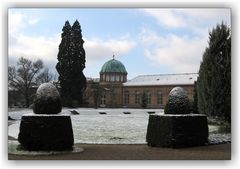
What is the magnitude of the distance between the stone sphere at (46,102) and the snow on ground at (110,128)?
76cm

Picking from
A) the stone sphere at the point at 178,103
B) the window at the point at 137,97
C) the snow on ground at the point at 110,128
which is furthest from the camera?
the window at the point at 137,97

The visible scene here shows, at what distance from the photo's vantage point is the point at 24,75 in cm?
1450

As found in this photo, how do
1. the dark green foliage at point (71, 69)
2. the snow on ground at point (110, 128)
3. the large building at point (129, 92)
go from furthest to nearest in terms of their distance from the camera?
the large building at point (129, 92) < the snow on ground at point (110, 128) < the dark green foliage at point (71, 69)

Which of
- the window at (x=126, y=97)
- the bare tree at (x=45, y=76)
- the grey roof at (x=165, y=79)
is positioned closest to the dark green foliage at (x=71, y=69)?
the bare tree at (x=45, y=76)

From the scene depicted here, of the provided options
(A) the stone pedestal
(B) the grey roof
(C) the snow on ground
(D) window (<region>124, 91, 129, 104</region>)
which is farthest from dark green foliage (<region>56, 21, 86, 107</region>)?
(A) the stone pedestal

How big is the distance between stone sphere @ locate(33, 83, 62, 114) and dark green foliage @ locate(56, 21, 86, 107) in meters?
1.81

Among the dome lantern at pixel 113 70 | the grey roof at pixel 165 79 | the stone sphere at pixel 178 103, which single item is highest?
the dome lantern at pixel 113 70

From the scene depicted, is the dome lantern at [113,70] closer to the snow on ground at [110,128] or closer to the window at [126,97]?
the window at [126,97]

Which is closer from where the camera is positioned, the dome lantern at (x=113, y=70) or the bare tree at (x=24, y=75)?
the bare tree at (x=24, y=75)

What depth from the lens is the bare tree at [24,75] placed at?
12.9 metres

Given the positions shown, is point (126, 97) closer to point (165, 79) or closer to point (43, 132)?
point (165, 79)

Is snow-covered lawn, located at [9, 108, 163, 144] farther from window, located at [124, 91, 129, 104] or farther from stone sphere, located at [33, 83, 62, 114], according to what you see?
stone sphere, located at [33, 83, 62, 114]
